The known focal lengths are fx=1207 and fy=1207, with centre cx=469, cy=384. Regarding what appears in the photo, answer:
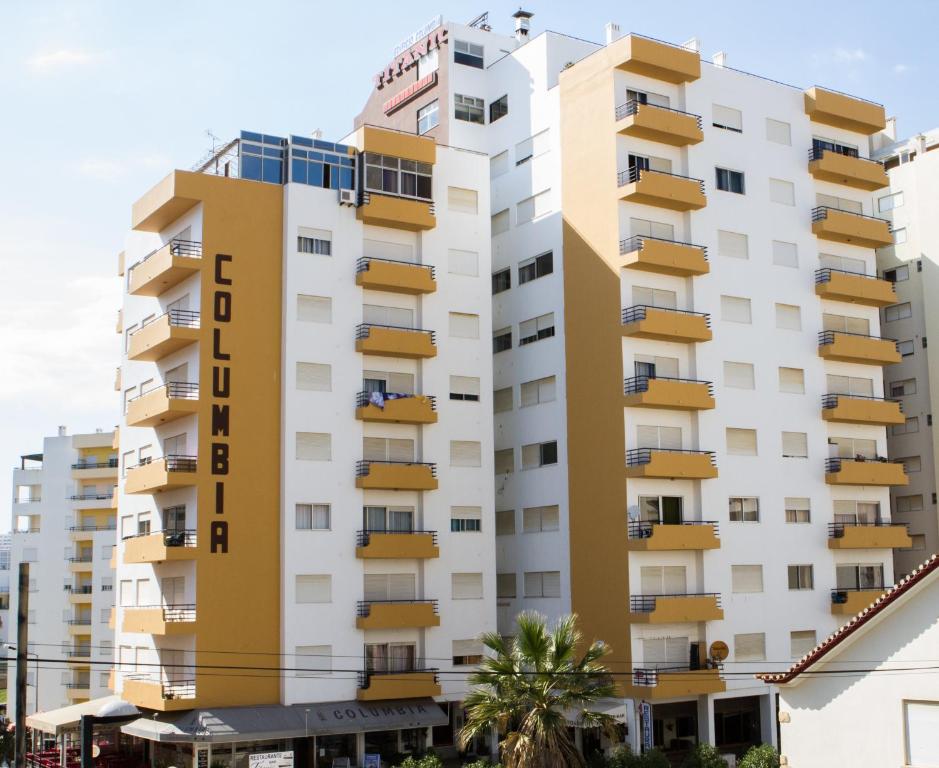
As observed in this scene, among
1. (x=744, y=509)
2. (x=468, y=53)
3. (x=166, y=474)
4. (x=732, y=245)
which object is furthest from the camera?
(x=468, y=53)

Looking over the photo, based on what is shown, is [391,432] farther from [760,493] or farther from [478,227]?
[760,493]

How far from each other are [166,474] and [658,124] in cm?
2536

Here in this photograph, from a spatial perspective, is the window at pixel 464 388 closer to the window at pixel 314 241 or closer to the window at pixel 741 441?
the window at pixel 314 241

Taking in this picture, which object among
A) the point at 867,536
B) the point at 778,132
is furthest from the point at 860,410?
the point at 778,132

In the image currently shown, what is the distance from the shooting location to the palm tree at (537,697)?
36.8 metres

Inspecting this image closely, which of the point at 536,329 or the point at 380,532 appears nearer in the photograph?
the point at 380,532

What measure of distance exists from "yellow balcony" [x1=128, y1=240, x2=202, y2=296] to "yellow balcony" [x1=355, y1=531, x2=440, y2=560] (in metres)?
12.9

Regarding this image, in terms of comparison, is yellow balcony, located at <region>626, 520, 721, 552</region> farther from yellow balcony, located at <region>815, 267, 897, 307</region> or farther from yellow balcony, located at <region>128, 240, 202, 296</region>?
yellow balcony, located at <region>128, 240, 202, 296</region>

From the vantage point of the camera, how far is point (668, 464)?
50.0 meters

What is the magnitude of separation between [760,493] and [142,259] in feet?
98.5

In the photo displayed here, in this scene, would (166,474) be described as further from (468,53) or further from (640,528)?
(468,53)

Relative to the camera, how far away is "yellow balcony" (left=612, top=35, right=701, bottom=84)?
2052 inches

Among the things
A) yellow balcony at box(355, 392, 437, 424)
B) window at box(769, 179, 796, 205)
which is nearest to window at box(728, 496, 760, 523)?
yellow balcony at box(355, 392, 437, 424)

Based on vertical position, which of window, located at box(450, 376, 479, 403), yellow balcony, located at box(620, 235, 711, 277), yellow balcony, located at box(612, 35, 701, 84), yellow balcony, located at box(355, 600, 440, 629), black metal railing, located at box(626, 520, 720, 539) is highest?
yellow balcony, located at box(612, 35, 701, 84)
